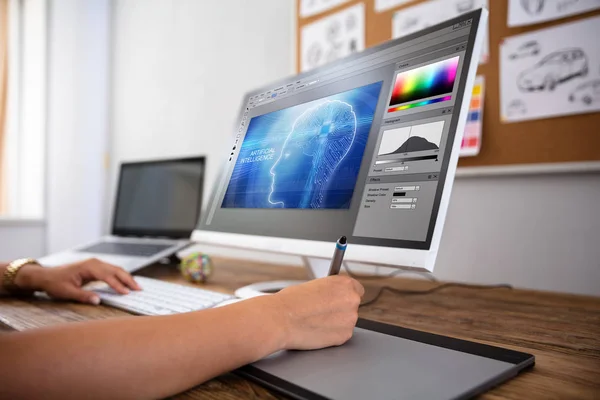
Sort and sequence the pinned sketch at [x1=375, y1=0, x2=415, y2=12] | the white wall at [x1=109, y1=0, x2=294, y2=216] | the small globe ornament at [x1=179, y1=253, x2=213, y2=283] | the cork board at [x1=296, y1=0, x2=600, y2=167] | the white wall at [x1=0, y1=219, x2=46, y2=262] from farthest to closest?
the white wall at [x1=0, y1=219, x2=46, y2=262] < the white wall at [x1=109, y1=0, x2=294, y2=216] < the pinned sketch at [x1=375, y1=0, x2=415, y2=12] < the small globe ornament at [x1=179, y1=253, x2=213, y2=283] < the cork board at [x1=296, y1=0, x2=600, y2=167]

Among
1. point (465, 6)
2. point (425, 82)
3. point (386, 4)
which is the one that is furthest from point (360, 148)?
point (386, 4)

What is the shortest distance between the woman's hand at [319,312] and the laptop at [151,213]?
79 cm

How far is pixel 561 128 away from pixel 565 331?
517mm

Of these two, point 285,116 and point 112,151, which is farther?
point 112,151

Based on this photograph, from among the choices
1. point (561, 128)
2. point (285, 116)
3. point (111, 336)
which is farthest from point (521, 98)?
point (111, 336)

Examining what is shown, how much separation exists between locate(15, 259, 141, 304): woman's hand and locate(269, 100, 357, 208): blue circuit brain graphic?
34 centimetres

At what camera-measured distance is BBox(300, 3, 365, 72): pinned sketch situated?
1338 mm

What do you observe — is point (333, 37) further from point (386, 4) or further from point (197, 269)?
point (197, 269)

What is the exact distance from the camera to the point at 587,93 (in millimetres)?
926

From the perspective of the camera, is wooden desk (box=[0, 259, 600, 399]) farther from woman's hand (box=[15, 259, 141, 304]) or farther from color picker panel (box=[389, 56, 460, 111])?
color picker panel (box=[389, 56, 460, 111])

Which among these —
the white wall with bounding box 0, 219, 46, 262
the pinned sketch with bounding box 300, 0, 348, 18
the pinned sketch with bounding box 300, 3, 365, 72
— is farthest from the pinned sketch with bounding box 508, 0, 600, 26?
the white wall with bounding box 0, 219, 46, 262

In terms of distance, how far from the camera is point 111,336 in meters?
0.37

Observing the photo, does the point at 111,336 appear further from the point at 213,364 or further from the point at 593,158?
the point at 593,158

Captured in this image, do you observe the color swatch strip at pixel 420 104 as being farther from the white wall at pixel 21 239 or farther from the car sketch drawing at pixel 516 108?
the white wall at pixel 21 239
